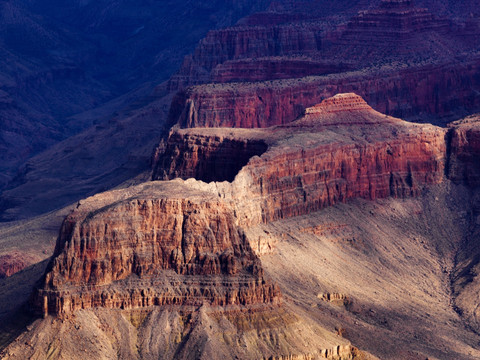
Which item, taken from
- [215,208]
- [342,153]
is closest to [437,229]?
[342,153]

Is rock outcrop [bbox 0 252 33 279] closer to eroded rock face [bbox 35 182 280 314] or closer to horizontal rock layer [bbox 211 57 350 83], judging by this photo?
eroded rock face [bbox 35 182 280 314]

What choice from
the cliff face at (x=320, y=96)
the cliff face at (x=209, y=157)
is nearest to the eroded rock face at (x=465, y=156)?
the cliff face at (x=209, y=157)

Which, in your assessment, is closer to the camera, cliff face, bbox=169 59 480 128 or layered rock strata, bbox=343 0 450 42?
cliff face, bbox=169 59 480 128

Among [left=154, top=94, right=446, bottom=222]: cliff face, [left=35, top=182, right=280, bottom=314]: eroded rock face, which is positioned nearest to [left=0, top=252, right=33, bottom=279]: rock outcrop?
[left=154, top=94, right=446, bottom=222]: cliff face

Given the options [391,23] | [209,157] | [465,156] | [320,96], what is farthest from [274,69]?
[209,157]

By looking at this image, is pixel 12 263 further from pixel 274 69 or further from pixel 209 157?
pixel 274 69
